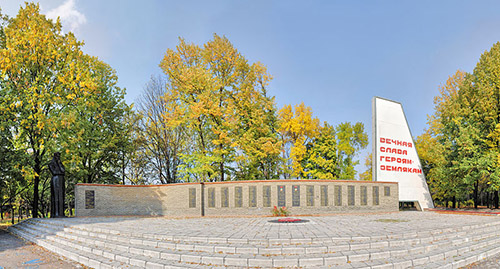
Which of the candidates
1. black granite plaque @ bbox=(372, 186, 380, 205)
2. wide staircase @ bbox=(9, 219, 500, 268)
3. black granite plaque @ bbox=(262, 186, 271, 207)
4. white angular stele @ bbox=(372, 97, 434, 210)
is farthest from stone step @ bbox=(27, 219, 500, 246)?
white angular stele @ bbox=(372, 97, 434, 210)

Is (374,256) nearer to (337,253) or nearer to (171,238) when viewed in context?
(337,253)

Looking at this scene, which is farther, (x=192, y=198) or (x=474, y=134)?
(x=474, y=134)

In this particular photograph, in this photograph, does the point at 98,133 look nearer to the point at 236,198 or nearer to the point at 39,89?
the point at 39,89

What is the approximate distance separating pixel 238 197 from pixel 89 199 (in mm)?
10012

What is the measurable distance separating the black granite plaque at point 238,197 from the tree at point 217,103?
14.4 ft

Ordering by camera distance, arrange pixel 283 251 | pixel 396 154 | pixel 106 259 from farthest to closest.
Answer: pixel 396 154 < pixel 106 259 < pixel 283 251

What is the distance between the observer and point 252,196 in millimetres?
20297

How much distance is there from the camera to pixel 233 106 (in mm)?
25562

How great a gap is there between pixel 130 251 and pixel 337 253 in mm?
6498

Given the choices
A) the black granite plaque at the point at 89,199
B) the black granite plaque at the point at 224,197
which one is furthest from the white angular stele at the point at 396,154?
the black granite plaque at the point at 89,199

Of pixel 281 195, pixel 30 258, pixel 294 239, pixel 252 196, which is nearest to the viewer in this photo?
pixel 294 239

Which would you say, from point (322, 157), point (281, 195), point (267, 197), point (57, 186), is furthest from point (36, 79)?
point (322, 157)

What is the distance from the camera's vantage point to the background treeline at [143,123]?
70.1 ft

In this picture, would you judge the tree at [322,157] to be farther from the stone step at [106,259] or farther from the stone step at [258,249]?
the stone step at [106,259]
